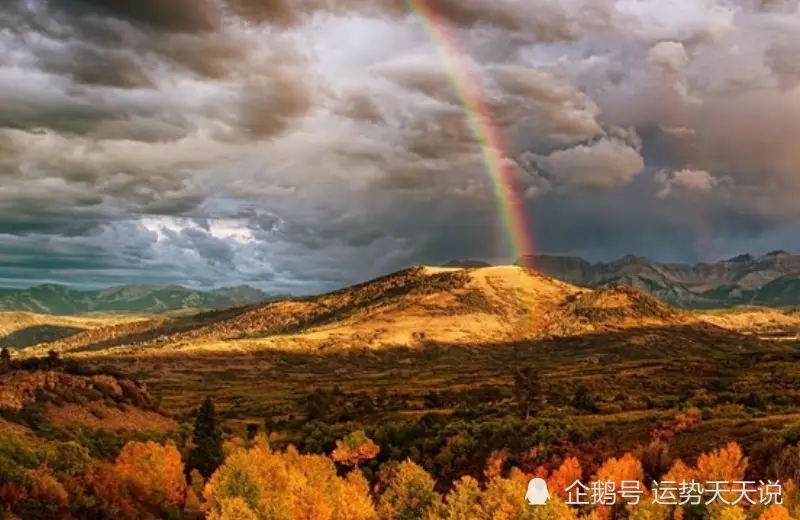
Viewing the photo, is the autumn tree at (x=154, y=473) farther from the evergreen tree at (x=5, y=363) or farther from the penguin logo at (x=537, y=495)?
the penguin logo at (x=537, y=495)

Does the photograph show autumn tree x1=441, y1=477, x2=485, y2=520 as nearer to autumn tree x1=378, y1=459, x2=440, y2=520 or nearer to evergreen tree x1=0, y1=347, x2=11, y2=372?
autumn tree x1=378, y1=459, x2=440, y2=520

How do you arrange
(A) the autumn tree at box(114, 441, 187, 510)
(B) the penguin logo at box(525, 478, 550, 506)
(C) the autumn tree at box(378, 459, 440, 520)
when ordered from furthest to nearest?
(A) the autumn tree at box(114, 441, 187, 510), (C) the autumn tree at box(378, 459, 440, 520), (B) the penguin logo at box(525, 478, 550, 506)

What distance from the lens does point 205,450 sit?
116625mm

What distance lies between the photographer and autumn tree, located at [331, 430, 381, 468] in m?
120

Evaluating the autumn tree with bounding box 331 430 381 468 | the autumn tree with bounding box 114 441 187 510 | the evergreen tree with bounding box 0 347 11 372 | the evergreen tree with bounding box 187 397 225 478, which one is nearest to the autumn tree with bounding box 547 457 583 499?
the autumn tree with bounding box 331 430 381 468

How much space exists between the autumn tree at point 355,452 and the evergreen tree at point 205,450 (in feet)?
64.0

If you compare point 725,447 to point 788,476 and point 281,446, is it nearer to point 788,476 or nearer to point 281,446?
point 788,476

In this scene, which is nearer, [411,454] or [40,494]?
[40,494]

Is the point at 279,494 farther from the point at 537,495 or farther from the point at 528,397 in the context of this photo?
the point at 528,397

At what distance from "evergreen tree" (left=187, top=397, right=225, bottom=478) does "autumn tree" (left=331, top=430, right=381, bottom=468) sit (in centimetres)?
1951

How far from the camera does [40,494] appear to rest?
8681 centimetres

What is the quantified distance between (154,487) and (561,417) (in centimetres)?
6544

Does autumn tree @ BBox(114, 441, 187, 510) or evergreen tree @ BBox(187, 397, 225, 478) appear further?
evergreen tree @ BBox(187, 397, 225, 478)

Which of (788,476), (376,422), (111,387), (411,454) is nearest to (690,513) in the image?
(788,476)
